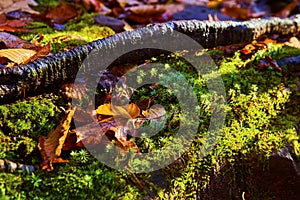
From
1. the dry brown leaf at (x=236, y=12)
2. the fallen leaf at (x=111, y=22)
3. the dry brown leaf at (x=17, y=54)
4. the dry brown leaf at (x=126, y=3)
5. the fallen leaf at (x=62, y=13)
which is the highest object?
the dry brown leaf at (x=236, y=12)

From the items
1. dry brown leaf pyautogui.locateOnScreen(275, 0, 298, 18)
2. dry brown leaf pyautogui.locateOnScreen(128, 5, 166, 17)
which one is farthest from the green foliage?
dry brown leaf pyautogui.locateOnScreen(275, 0, 298, 18)

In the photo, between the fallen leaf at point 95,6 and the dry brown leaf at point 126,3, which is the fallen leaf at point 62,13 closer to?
the fallen leaf at point 95,6

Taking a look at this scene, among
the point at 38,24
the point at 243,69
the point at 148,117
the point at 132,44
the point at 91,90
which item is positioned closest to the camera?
the point at 148,117

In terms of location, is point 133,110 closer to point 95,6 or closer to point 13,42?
point 13,42

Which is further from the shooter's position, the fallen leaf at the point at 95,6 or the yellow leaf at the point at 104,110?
the fallen leaf at the point at 95,6

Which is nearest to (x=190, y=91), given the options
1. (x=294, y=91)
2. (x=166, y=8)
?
(x=294, y=91)

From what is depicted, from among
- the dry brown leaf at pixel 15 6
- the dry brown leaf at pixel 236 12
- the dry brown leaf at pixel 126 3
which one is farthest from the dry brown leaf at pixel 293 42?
the dry brown leaf at pixel 15 6

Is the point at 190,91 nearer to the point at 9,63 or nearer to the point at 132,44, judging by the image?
the point at 132,44

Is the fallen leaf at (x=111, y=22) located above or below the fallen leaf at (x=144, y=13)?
below
